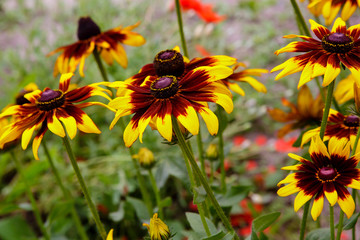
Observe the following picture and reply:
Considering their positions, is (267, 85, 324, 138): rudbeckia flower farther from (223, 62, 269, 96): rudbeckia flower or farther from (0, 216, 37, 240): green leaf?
(0, 216, 37, 240): green leaf

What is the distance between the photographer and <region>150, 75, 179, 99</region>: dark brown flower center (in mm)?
658

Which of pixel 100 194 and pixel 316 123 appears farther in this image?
pixel 100 194

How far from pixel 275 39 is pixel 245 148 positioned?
31.8 inches

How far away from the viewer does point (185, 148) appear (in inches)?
24.8

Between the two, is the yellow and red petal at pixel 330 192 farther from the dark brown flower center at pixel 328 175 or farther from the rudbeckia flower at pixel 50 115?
the rudbeckia flower at pixel 50 115

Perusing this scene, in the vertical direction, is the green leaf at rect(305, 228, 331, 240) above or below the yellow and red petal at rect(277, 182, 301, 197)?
below

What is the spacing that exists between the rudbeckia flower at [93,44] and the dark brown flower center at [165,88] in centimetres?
33

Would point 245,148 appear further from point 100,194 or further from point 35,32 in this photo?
point 35,32

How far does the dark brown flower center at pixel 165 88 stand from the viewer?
658 mm

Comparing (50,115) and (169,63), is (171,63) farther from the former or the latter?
(50,115)

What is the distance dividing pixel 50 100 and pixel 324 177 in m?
0.46

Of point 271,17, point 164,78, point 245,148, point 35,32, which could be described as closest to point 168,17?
point 271,17

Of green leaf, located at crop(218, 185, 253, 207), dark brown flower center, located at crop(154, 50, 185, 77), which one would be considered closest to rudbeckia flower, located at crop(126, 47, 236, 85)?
dark brown flower center, located at crop(154, 50, 185, 77)

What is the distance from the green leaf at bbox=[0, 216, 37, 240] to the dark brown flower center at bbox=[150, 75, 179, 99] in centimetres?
96
